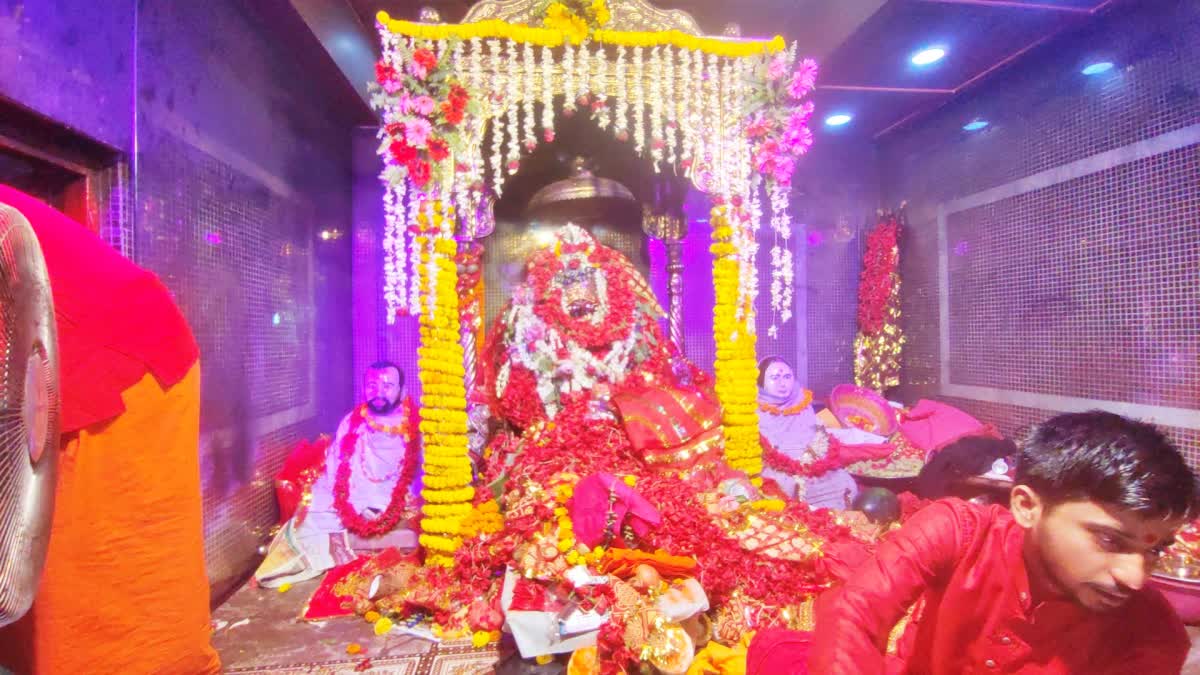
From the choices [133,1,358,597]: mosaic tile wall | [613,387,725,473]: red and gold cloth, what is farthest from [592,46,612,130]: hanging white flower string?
[133,1,358,597]: mosaic tile wall

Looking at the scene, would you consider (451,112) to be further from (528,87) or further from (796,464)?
(796,464)

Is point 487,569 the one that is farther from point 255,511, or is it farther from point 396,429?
point 255,511

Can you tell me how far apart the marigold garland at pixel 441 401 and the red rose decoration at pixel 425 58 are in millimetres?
897

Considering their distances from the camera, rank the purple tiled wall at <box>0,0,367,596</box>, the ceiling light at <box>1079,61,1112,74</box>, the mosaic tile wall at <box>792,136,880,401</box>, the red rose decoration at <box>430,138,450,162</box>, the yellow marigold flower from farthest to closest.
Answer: the mosaic tile wall at <box>792,136,880,401</box>, the ceiling light at <box>1079,61,1112,74</box>, the red rose decoration at <box>430,138,450,162</box>, the yellow marigold flower, the purple tiled wall at <box>0,0,367,596</box>

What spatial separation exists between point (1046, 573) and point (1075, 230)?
4.69 meters

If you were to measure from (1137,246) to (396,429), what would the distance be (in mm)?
6074

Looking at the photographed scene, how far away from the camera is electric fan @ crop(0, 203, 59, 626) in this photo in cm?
117

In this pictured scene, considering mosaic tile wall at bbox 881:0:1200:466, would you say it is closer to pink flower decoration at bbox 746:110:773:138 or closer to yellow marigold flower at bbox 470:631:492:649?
pink flower decoration at bbox 746:110:773:138

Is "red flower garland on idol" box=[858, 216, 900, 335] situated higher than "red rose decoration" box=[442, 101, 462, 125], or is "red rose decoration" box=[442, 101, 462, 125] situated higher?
"red rose decoration" box=[442, 101, 462, 125]

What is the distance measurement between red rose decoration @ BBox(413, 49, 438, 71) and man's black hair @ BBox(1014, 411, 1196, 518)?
3.82 metres

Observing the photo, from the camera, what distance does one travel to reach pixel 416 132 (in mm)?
3629

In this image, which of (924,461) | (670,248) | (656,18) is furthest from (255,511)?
(924,461)

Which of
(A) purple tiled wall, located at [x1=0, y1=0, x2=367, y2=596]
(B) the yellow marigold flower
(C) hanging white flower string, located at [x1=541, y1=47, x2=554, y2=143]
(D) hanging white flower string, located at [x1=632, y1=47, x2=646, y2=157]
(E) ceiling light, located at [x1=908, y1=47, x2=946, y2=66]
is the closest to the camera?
(A) purple tiled wall, located at [x1=0, y1=0, x2=367, y2=596]

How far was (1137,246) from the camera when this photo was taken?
4168 millimetres
